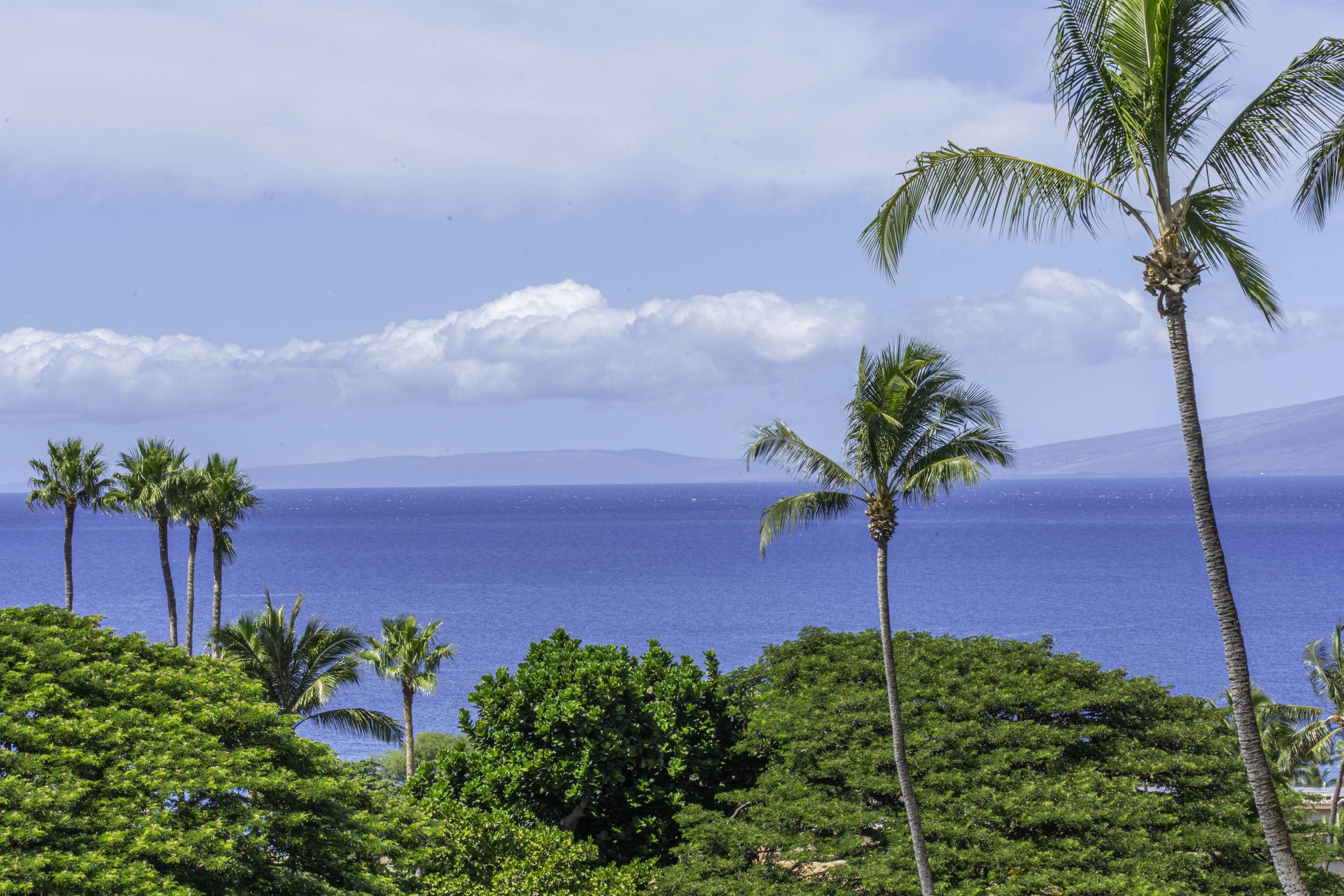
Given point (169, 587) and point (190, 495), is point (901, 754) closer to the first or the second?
point (190, 495)

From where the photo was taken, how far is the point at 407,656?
34.3 meters

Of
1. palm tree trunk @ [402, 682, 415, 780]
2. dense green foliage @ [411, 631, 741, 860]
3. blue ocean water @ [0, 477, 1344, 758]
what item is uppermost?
dense green foliage @ [411, 631, 741, 860]

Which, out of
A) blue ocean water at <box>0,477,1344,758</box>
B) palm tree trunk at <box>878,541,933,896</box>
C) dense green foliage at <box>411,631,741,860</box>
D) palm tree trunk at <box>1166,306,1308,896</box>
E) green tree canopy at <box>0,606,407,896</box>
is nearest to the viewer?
palm tree trunk at <box>1166,306,1308,896</box>

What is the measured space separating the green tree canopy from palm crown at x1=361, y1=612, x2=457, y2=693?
14.6m

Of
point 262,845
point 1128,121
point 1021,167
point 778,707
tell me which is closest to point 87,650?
point 262,845

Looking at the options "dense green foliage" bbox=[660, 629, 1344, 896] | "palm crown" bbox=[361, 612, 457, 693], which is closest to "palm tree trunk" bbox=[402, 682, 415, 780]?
"palm crown" bbox=[361, 612, 457, 693]

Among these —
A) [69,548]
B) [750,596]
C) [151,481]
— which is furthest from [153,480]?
[750,596]

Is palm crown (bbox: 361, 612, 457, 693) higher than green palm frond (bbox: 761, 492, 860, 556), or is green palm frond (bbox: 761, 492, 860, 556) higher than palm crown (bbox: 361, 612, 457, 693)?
green palm frond (bbox: 761, 492, 860, 556)

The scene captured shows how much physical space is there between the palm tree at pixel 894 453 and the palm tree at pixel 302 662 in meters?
17.6

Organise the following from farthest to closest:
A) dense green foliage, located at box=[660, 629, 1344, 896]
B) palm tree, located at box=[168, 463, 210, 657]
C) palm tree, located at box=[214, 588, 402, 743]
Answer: palm tree, located at box=[168, 463, 210, 657] < palm tree, located at box=[214, 588, 402, 743] < dense green foliage, located at box=[660, 629, 1344, 896]

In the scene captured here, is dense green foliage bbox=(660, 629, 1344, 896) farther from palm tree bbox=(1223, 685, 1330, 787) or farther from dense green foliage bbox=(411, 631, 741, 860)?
palm tree bbox=(1223, 685, 1330, 787)

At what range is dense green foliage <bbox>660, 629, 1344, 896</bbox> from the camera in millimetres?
19047

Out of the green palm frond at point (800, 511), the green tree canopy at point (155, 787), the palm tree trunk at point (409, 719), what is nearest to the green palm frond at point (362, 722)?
the palm tree trunk at point (409, 719)

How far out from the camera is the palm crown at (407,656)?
34281 millimetres
